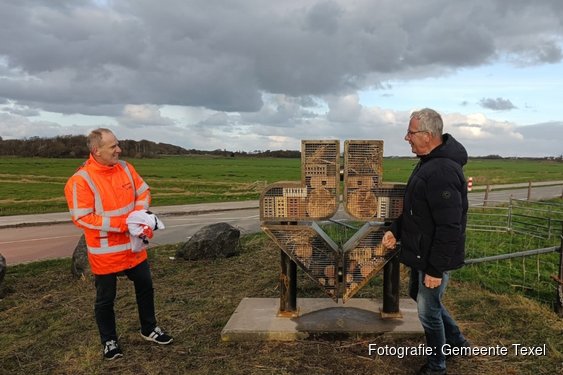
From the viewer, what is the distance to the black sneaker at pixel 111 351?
13.2 feet

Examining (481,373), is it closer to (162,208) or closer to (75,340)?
(75,340)

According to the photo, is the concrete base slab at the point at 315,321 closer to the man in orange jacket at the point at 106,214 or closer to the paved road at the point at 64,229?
the man in orange jacket at the point at 106,214

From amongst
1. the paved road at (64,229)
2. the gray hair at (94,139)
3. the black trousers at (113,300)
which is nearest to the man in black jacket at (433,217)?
the black trousers at (113,300)

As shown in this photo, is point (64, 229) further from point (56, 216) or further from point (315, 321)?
point (315, 321)

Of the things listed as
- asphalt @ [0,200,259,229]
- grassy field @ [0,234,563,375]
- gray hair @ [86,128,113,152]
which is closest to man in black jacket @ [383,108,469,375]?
grassy field @ [0,234,563,375]

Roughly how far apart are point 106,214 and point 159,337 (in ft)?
4.48

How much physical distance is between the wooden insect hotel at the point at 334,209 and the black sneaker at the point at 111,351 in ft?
5.88

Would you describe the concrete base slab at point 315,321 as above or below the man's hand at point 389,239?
below

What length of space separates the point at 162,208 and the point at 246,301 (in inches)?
672

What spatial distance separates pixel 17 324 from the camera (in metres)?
5.30

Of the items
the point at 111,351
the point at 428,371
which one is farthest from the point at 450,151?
the point at 111,351

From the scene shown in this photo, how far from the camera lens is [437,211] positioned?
3.14m

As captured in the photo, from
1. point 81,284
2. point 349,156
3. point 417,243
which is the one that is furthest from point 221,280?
point 417,243

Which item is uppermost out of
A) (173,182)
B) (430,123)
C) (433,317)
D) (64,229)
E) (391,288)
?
(430,123)
